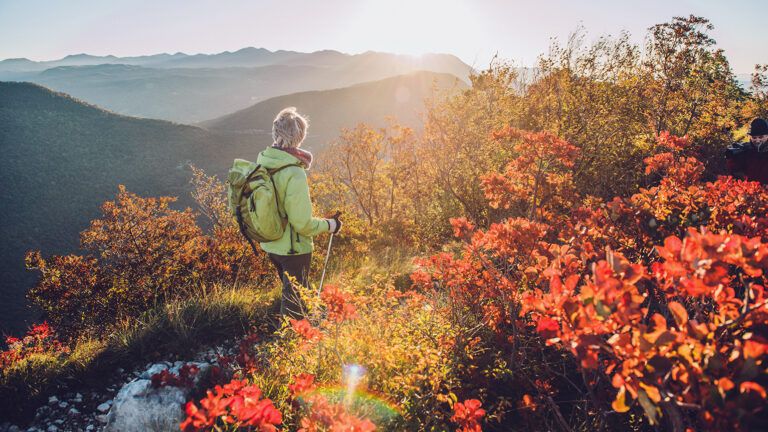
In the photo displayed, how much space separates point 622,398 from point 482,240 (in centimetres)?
194

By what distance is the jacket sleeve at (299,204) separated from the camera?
2.97 metres

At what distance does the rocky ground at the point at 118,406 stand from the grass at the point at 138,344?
0.29 feet

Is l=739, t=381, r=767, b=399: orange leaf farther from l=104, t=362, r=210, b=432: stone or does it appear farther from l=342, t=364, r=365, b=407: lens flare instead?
l=104, t=362, r=210, b=432: stone

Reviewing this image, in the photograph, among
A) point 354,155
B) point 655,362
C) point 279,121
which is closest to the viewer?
point 655,362

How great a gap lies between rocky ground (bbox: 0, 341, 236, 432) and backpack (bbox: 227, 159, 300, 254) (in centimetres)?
114

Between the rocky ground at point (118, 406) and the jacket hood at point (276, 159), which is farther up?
the jacket hood at point (276, 159)

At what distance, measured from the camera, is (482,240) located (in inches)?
118

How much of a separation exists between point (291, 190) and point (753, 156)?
16.8ft

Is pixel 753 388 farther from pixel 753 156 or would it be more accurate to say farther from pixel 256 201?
pixel 753 156

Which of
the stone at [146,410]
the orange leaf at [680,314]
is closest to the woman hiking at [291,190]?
the stone at [146,410]

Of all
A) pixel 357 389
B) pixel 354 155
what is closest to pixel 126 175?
pixel 354 155

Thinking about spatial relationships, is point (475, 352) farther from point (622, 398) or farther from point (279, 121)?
point (279, 121)

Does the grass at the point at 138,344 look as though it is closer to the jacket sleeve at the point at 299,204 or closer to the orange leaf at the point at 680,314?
the jacket sleeve at the point at 299,204

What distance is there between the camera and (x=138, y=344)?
11.4 feet
